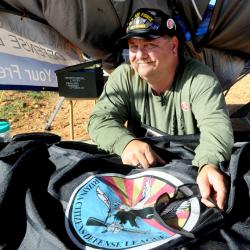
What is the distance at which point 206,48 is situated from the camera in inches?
123

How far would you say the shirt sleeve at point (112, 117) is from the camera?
2.07m

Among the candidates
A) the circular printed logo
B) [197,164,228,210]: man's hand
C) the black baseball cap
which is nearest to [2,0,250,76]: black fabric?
the black baseball cap

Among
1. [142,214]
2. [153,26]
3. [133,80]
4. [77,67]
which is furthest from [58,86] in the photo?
[142,214]

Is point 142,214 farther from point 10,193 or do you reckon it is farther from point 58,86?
point 58,86

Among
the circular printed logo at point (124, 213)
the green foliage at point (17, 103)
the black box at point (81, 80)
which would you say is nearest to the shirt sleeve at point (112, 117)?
the circular printed logo at point (124, 213)

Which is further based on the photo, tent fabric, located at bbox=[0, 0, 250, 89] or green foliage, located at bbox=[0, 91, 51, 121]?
green foliage, located at bbox=[0, 91, 51, 121]

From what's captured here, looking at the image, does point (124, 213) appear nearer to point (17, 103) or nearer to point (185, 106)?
point (185, 106)

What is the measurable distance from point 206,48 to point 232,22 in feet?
0.84

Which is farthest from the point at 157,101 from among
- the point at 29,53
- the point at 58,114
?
the point at 58,114

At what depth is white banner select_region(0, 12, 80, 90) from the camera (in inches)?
113

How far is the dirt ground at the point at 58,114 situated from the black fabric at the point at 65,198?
2.32 m

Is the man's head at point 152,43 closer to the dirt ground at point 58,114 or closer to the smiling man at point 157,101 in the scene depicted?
the smiling man at point 157,101

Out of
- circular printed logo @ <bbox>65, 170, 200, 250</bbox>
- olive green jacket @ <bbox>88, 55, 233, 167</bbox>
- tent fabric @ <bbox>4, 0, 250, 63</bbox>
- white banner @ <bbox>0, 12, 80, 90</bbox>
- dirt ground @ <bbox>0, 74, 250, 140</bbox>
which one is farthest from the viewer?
dirt ground @ <bbox>0, 74, 250, 140</bbox>

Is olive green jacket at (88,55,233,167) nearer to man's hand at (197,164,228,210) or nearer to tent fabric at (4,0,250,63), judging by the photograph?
man's hand at (197,164,228,210)
